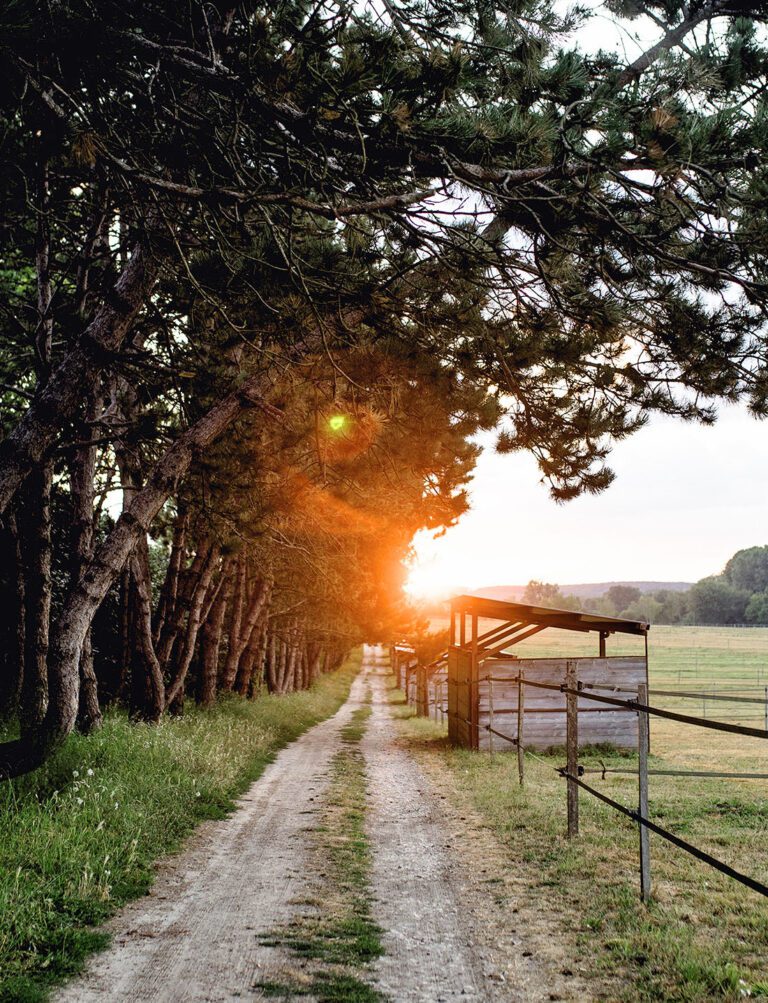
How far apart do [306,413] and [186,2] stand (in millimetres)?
5437

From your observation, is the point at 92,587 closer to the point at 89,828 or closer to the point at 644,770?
the point at 89,828

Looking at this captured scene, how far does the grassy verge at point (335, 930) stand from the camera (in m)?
4.11

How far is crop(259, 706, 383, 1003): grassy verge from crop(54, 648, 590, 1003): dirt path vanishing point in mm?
89

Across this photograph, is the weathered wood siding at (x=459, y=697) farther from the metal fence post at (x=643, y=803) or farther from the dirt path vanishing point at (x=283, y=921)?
the metal fence post at (x=643, y=803)

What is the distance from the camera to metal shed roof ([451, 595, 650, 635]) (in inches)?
632

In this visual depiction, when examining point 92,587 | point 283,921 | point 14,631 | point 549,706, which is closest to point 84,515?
point 92,587

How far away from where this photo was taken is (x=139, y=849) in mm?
6574

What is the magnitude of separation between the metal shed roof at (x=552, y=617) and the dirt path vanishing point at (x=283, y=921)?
756 centimetres

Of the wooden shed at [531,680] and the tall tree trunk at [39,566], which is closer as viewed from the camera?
the tall tree trunk at [39,566]

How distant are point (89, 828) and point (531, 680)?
38.0 feet

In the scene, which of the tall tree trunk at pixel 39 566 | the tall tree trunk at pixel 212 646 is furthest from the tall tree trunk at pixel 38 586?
the tall tree trunk at pixel 212 646

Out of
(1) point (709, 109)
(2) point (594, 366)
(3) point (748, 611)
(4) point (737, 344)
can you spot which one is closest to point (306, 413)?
(2) point (594, 366)

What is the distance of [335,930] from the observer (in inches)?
200

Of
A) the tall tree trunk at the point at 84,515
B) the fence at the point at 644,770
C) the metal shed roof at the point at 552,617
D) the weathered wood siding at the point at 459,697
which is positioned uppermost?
the tall tree trunk at the point at 84,515
